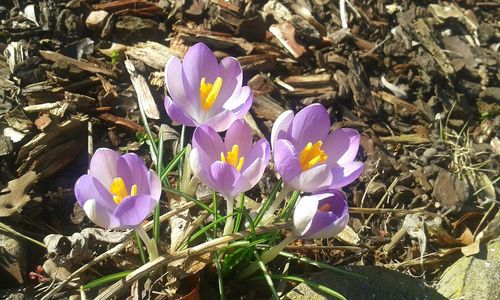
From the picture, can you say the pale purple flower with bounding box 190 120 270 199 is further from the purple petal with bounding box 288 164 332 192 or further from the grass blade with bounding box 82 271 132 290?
→ the grass blade with bounding box 82 271 132 290

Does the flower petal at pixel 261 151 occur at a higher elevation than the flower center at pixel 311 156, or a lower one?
higher

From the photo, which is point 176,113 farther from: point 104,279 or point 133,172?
point 104,279

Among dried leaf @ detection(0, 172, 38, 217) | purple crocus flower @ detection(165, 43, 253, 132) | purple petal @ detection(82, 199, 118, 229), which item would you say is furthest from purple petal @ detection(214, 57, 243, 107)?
dried leaf @ detection(0, 172, 38, 217)

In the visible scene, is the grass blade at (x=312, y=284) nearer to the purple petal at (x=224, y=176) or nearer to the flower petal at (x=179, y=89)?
the purple petal at (x=224, y=176)

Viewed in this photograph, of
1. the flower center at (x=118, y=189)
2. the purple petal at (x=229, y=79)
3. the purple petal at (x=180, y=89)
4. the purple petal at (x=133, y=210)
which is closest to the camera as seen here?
the purple petal at (x=133, y=210)

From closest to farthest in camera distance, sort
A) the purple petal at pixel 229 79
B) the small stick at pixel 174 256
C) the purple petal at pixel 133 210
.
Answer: the purple petal at pixel 133 210 < the small stick at pixel 174 256 < the purple petal at pixel 229 79

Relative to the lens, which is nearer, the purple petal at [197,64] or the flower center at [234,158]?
the flower center at [234,158]

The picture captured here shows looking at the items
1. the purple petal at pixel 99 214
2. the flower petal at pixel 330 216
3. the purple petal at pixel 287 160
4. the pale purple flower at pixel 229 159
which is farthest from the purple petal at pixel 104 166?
the flower petal at pixel 330 216
